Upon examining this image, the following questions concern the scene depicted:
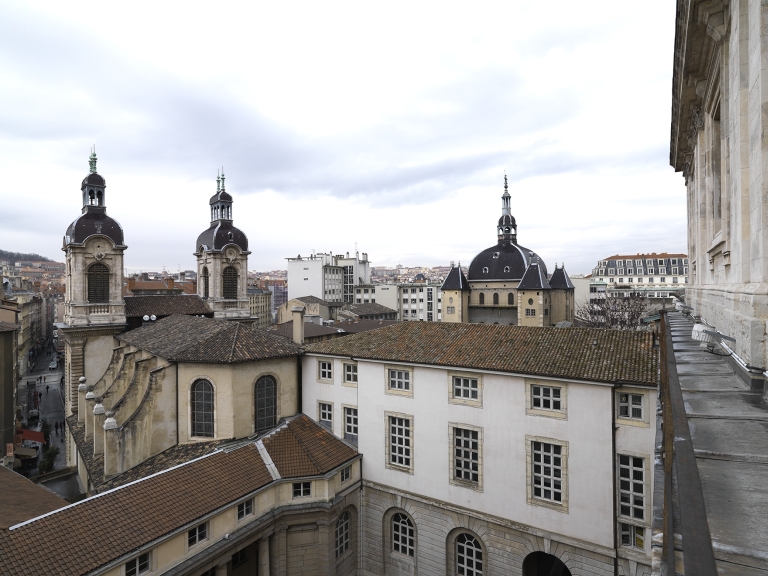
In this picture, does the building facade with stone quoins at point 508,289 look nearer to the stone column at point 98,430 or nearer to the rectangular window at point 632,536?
the rectangular window at point 632,536

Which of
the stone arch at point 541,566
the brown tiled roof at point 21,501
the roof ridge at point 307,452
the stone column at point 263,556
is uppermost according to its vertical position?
the roof ridge at point 307,452

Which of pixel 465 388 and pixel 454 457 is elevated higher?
pixel 465 388

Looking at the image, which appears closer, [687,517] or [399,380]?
[687,517]

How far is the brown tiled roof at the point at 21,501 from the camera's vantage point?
14.8 m

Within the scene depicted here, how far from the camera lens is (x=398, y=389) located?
20.5m

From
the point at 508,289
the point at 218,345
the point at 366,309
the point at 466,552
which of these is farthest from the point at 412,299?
the point at 466,552

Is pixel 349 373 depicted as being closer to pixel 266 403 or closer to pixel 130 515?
pixel 266 403

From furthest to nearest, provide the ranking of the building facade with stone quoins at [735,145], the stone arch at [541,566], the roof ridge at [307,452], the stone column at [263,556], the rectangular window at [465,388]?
the roof ridge at [307,452], the rectangular window at [465,388], the stone column at [263,556], the stone arch at [541,566], the building facade with stone quoins at [735,145]

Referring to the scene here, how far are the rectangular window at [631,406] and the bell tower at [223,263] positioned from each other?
34.4 m

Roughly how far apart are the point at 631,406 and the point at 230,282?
37.2 meters

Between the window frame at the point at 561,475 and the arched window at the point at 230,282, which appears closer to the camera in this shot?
the window frame at the point at 561,475

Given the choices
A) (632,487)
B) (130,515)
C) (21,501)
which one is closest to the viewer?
(130,515)

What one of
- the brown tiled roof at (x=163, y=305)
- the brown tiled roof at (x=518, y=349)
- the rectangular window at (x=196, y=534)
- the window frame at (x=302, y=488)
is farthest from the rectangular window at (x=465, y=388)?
the brown tiled roof at (x=163, y=305)

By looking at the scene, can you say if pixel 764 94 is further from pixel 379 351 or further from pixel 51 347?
pixel 51 347
